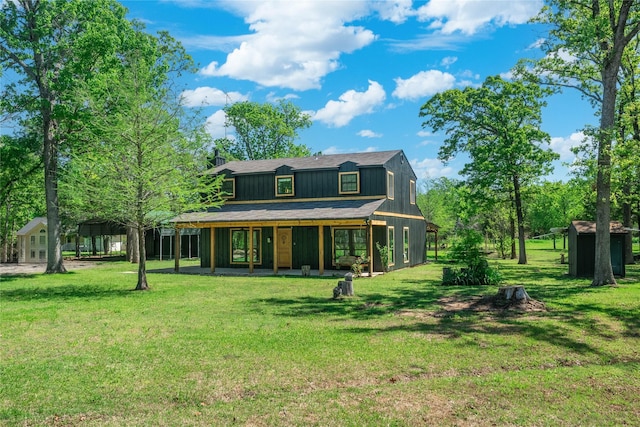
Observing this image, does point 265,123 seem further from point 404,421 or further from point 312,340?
point 404,421

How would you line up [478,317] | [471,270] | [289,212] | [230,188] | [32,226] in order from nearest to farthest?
[478,317] → [471,270] → [289,212] → [230,188] → [32,226]

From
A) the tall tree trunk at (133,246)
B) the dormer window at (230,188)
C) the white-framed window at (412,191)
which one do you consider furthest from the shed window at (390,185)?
the tall tree trunk at (133,246)

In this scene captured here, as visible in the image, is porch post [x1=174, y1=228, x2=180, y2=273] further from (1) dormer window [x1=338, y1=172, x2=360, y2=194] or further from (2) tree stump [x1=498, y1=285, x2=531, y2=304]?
(2) tree stump [x1=498, y1=285, x2=531, y2=304]

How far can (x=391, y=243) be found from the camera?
894 inches

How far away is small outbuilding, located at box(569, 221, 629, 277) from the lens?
17.8m

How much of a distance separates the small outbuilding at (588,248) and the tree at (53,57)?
868 inches

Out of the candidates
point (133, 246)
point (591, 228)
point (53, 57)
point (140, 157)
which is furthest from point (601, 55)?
point (133, 246)

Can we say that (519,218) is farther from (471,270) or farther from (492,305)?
(492,305)

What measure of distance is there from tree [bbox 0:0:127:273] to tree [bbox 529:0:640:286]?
62.1ft

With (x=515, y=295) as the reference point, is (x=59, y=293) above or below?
below

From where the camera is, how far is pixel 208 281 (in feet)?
60.3

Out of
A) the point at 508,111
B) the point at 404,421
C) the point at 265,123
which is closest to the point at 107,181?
the point at 404,421

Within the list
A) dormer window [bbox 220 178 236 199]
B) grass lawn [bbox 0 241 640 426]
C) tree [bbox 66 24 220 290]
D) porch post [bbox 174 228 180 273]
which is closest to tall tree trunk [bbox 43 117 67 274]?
porch post [bbox 174 228 180 273]

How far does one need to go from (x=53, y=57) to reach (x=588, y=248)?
25291 millimetres
